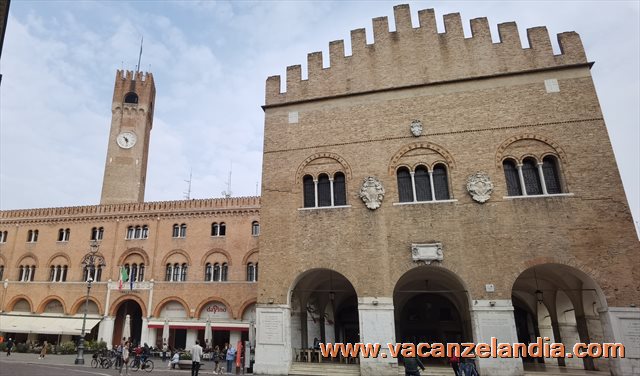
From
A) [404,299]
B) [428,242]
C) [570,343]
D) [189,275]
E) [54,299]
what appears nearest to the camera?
[428,242]

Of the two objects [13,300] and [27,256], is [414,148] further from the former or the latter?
[13,300]

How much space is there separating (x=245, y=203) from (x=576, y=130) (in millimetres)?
18908

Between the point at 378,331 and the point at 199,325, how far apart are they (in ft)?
52.0

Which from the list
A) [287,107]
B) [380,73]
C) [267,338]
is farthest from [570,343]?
[287,107]

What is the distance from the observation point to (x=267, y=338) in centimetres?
1288

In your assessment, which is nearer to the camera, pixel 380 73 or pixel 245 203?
pixel 380 73

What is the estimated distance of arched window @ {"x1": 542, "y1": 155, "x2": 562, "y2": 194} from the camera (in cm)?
1263

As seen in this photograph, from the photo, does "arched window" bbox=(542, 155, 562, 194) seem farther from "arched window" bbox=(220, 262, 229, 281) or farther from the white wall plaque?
"arched window" bbox=(220, 262, 229, 281)

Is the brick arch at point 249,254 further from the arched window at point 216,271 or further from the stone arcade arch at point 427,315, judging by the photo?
the stone arcade arch at point 427,315

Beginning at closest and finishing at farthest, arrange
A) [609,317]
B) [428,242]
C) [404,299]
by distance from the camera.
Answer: [609,317]
[428,242]
[404,299]

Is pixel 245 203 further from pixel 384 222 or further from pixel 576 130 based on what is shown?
pixel 576 130

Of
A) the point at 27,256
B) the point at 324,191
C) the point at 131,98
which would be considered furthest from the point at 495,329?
the point at 131,98

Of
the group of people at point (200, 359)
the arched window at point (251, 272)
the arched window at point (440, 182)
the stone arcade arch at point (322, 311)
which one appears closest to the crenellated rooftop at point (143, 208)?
the arched window at point (251, 272)

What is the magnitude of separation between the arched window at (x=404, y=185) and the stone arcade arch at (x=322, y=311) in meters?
3.70
